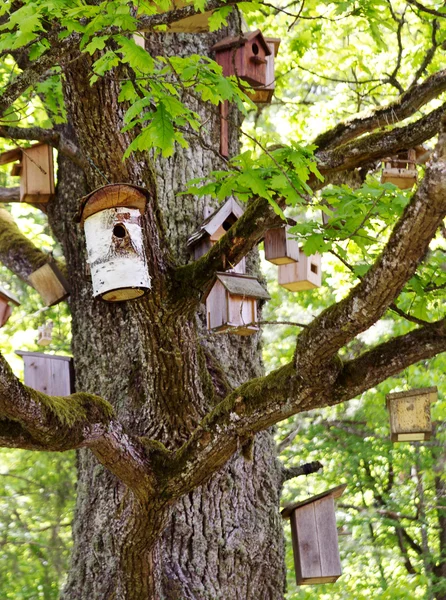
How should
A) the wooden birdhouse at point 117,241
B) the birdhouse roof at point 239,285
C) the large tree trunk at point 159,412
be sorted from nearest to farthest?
the wooden birdhouse at point 117,241
the large tree trunk at point 159,412
the birdhouse roof at point 239,285

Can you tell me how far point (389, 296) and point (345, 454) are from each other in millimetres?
6950

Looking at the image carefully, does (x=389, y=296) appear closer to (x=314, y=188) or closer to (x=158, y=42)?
(x=314, y=188)

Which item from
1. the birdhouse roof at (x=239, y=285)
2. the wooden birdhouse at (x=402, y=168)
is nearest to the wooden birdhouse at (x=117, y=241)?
the birdhouse roof at (x=239, y=285)

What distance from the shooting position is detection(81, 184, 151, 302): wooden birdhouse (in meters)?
4.09

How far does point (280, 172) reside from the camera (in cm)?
359

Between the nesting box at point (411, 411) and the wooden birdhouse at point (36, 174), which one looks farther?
the wooden birdhouse at point (36, 174)

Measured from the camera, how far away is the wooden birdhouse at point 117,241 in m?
4.09

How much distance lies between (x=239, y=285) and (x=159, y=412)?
83 centimetres

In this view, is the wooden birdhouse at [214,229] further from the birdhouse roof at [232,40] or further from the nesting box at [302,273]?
the birdhouse roof at [232,40]

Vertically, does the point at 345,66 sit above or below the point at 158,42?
above

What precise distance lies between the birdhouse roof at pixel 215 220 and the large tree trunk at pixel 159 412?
17cm

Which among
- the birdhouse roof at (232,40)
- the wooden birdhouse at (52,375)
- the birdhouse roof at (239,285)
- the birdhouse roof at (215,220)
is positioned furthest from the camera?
the birdhouse roof at (232,40)

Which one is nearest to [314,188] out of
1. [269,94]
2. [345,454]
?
[269,94]

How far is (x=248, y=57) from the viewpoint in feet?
18.4
